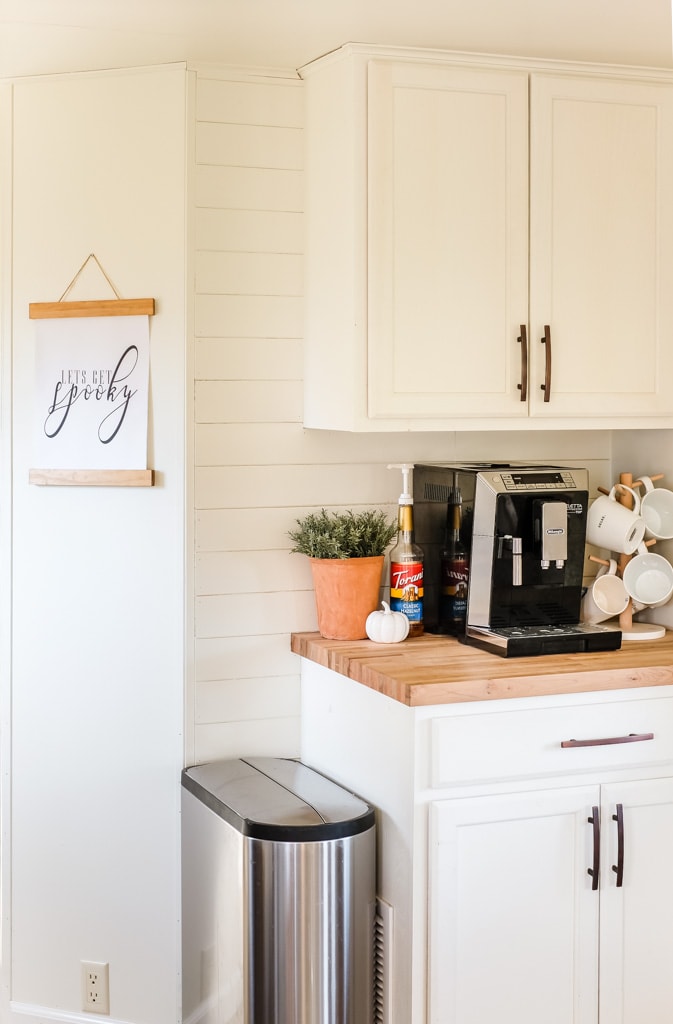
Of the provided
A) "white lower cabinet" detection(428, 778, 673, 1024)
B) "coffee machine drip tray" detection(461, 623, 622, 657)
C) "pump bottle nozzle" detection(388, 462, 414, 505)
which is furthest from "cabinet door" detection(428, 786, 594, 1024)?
"pump bottle nozzle" detection(388, 462, 414, 505)

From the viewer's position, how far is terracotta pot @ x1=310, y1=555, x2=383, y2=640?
2443mm

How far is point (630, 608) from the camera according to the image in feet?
8.50

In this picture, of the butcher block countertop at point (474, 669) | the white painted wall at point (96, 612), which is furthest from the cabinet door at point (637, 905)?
the white painted wall at point (96, 612)

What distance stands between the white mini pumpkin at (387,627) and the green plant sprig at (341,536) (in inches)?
6.3

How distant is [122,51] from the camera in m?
2.35

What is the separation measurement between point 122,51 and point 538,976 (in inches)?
83.9

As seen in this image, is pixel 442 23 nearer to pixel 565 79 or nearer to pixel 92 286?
pixel 565 79

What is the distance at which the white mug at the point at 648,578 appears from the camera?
102 inches

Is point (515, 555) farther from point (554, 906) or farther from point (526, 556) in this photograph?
point (554, 906)

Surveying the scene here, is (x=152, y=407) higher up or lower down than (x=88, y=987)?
higher up

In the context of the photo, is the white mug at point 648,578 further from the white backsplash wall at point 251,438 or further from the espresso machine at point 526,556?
the white backsplash wall at point 251,438

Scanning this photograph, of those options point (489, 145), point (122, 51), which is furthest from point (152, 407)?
point (489, 145)

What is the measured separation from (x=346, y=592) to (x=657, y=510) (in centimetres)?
80

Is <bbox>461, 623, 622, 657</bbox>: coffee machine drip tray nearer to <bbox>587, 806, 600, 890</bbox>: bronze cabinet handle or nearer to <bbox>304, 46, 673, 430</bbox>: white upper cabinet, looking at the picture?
<bbox>587, 806, 600, 890</bbox>: bronze cabinet handle
